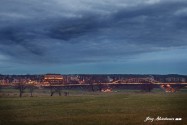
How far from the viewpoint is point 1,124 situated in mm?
30344

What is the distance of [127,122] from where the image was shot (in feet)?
103

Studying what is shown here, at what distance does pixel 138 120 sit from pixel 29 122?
34.0ft

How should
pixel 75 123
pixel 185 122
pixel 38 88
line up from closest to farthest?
pixel 185 122
pixel 75 123
pixel 38 88

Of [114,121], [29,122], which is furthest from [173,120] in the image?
[29,122]

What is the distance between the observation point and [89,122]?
105 feet

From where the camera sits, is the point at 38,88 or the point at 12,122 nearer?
the point at 12,122

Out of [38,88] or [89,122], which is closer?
[89,122]


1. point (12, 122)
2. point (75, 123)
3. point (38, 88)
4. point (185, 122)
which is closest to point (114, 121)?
point (75, 123)

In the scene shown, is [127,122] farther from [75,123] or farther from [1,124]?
[1,124]

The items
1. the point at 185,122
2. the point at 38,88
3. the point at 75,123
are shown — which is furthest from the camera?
the point at 38,88

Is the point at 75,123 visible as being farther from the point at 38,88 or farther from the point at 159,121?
the point at 38,88

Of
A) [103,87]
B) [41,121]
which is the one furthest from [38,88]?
[41,121]

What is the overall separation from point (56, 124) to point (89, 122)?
3135 millimetres

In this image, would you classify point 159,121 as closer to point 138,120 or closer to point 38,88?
point 138,120
